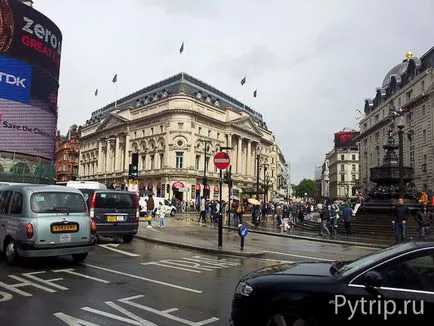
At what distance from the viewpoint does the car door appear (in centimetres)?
412

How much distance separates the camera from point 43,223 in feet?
32.9

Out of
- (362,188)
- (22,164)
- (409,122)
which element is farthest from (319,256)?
(362,188)

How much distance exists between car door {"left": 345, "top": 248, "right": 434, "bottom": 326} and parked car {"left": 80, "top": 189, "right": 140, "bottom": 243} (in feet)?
41.6

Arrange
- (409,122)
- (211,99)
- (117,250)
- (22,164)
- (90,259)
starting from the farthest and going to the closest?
1. (211,99)
2. (409,122)
3. (22,164)
4. (117,250)
5. (90,259)

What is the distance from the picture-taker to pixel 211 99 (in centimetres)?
9194

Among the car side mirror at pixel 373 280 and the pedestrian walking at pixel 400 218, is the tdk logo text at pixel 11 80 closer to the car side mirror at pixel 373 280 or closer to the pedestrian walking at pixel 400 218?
the pedestrian walking at pixel 400 218

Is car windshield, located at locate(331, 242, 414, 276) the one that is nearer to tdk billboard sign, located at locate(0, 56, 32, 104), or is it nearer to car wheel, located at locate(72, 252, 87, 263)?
car wheel, located at locate(72, 252, 87, 263)

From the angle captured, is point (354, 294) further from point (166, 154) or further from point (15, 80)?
point (166, 154)

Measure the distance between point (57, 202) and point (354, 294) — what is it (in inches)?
318

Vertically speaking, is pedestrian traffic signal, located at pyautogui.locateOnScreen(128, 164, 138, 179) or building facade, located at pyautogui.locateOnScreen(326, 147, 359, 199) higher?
building facade, located at pyautogui.locateOnScreen(326, 147, 359, 199)

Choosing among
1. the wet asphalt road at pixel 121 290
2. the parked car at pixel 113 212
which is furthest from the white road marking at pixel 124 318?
the parked car at pixel 113 212

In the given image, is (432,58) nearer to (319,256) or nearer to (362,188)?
(362,188)

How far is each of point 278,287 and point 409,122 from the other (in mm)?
70409

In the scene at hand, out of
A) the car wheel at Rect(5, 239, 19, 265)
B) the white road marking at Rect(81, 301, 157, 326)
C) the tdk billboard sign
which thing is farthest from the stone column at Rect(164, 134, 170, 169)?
the white road marking at Rect(81, 301, 157, 326)
